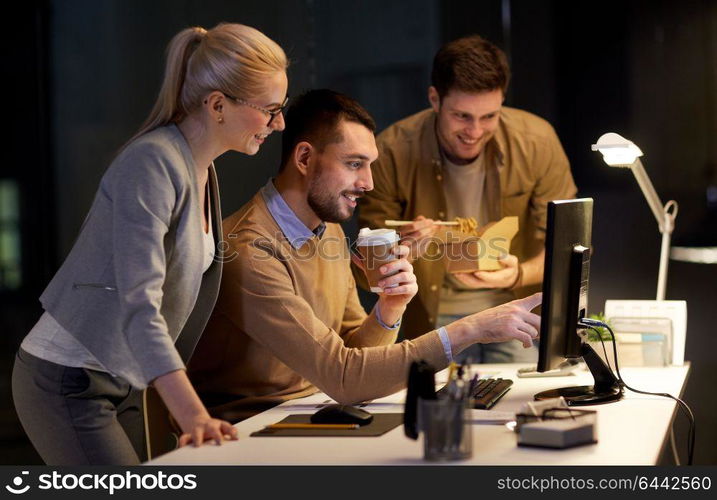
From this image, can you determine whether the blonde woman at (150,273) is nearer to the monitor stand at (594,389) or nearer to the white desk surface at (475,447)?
the white desk surface at (475,447)

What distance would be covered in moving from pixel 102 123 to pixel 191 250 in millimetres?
1955

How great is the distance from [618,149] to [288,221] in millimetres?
1049

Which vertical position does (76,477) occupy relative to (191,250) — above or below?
below

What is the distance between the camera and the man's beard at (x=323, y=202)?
2.74 meters

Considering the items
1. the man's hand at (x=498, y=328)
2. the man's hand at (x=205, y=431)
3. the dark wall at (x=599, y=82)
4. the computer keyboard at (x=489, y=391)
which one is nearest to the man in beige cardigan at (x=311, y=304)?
the man's hand at (x=498, y=328)

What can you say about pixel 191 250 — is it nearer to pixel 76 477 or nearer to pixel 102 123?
pixel 76 477

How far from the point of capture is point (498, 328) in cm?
240

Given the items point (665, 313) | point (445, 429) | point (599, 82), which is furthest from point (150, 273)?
point (599, 82)

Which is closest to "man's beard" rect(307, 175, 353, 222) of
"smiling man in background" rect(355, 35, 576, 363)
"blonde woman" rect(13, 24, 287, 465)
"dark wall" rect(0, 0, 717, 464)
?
"blonde woman" rect(13, 24, 287, 465)

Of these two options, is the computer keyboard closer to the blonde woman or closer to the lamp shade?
the blonde woman

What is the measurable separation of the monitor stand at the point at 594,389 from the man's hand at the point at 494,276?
849 millimetres

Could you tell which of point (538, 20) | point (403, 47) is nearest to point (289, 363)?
point (403, 47)

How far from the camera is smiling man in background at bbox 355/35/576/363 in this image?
3688 mm

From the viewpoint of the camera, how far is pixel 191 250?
2.20 meters
